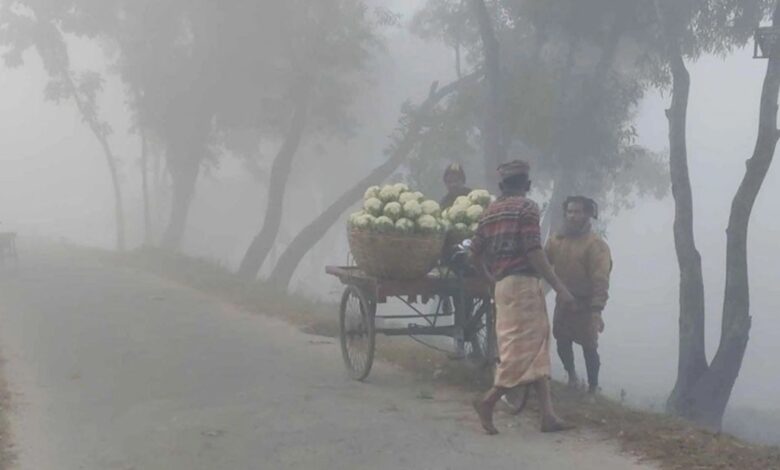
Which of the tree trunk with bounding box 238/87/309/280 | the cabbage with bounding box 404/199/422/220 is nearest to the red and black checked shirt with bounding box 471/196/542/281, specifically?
the cabbage with bounding box 404/199/422/220

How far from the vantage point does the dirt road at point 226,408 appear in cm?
679

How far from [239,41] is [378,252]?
17.6 metres

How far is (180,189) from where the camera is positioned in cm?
2859

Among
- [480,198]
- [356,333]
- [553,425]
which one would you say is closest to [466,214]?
[480,198]

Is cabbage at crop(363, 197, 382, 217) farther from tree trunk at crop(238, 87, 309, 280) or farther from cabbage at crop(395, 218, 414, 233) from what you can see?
tree trunk at crop(238, 87, 309, 280)

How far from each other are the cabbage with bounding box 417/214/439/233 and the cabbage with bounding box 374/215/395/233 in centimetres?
22

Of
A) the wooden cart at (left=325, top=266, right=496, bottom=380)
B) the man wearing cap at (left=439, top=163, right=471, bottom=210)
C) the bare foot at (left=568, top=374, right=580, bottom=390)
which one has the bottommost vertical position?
the bare foot at (left=568, top=374, right=580, bottom=390)

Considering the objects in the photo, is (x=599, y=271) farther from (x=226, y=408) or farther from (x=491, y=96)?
(x=491, y=96)

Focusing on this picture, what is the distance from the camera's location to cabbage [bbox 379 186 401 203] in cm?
854

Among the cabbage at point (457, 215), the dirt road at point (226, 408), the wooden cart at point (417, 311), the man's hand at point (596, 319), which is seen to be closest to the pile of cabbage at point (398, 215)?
the cabbage at point (457, 215)

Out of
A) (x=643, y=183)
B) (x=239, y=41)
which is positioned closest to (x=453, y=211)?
(x=239, y=41)

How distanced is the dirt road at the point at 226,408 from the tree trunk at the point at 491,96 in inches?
242

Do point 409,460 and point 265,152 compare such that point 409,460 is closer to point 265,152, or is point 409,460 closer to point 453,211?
point 453,211

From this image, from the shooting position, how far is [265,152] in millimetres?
43500
